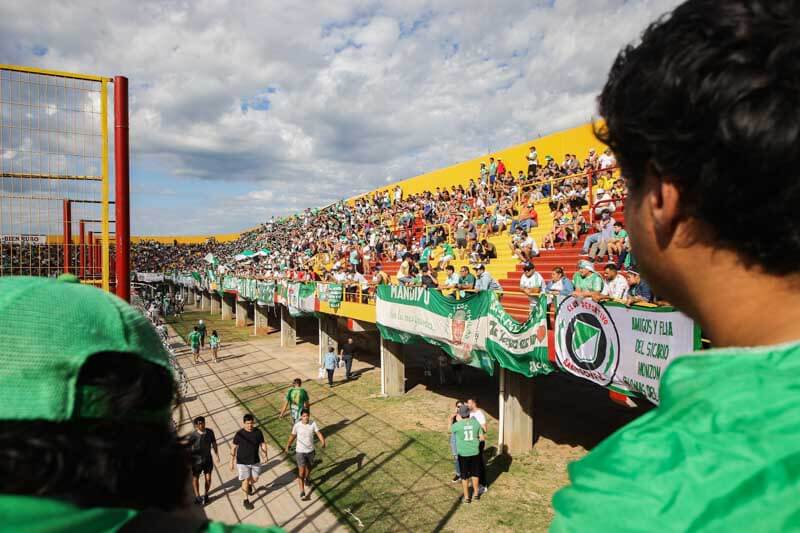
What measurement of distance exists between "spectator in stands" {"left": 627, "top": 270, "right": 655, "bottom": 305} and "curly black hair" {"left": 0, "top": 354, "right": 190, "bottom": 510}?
23.7ft

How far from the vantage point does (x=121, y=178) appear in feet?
18.5

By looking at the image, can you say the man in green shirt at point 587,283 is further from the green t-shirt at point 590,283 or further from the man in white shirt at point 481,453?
the man in white shirt at point 481,453

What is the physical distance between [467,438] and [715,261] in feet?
30.2

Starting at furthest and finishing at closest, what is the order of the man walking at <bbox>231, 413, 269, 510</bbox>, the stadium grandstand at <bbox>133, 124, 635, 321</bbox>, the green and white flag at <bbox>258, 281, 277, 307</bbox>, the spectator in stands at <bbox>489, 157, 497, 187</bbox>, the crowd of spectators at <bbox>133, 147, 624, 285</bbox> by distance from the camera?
the green and white flag at <bbox>258, 281, 277, 307</bbox> < the spectator in stands at <bbox>489, 157, 497, 187</bbox> < the crowd of spectators at <bbox>133, 147, 624, 285</bbox> < the stadium grandstand at <bbox>133, 124, 635, 321</bbox> < the man walking at <bbox>231, 413, 269, 510</bbox>

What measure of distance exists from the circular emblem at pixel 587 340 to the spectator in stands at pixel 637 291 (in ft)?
1.61

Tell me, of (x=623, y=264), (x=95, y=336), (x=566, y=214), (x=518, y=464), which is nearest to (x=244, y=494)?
(x=518, y=464)

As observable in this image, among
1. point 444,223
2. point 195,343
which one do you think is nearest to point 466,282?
point 444,223

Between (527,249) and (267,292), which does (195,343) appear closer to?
(267,292)

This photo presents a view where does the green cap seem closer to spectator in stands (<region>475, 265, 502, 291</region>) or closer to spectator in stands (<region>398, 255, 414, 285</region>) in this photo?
spectator in stands (<region>475, 265, 502, 291</region>)

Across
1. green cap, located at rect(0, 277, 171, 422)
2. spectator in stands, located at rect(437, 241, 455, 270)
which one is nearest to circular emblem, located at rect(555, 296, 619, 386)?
green cap, located at rect(0, 277, 171, 422)

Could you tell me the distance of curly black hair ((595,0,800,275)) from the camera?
72cm

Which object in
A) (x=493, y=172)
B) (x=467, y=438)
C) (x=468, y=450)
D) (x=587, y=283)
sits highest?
(x=493, y=172)

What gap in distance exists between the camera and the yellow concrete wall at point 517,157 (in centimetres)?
2216

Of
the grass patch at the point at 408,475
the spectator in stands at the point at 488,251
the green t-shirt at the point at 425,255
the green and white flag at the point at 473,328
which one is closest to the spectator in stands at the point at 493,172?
the green t-shirt at the point at 425,255
